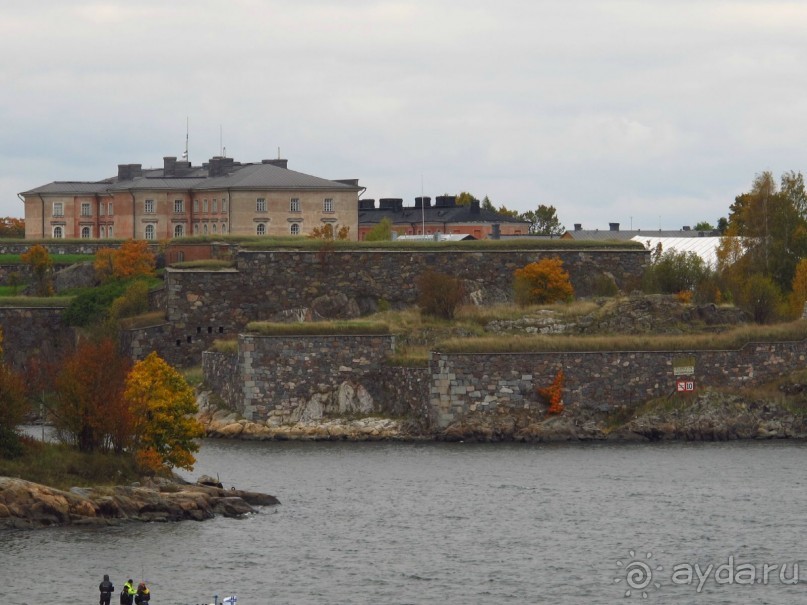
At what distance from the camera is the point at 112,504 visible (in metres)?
48.5

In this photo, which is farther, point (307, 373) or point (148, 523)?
point (307, 373)

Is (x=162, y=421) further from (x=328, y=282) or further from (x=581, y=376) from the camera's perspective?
(x=328, y=282)

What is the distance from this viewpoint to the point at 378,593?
41781mm

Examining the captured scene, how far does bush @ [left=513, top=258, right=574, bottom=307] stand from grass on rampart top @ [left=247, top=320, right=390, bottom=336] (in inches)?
357

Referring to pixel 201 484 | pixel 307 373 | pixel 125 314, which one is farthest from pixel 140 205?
pixel 201 484

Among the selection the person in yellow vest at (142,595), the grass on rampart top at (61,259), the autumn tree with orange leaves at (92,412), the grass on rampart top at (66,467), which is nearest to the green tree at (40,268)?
the grass on rampart top at (61,259)

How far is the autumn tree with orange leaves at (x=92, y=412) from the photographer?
5131 cm

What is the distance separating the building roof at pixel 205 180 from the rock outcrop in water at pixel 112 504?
40.5 m

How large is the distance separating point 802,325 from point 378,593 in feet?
94.6

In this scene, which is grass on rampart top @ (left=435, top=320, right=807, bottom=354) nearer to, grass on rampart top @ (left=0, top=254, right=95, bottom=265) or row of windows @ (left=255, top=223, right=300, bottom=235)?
grass on rampart top @ (left=0, top=254, right=95, bottom=265)

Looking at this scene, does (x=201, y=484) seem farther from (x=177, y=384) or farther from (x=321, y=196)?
(x=321, y=196)

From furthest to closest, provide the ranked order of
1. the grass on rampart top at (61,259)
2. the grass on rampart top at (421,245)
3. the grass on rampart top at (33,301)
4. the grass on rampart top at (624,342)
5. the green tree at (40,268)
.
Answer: the grass on rampart top at (61,259), the green tree at (40,268), the grass on rampart top at (33,301), the grass on rampart top at (421,245), the grass on rampart top at (624,342)

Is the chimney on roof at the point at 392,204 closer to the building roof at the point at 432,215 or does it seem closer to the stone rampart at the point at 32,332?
the building roof at the point at 432,215

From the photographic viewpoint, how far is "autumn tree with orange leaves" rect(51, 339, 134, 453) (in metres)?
51.3
